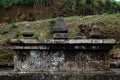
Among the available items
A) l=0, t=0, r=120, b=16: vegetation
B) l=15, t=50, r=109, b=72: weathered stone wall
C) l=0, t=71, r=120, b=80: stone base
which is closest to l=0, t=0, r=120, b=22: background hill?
l=0, t=0, r=120, b=16: vegetation

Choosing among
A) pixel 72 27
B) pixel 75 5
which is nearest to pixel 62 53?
pixel 72 27

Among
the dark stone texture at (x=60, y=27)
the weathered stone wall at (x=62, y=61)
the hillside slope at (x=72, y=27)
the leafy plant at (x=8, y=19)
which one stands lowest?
the leafy plant at (x=8, y=19)

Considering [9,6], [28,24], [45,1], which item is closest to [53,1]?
[45,1]

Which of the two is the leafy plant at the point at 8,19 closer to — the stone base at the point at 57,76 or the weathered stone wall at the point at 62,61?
the weathered stone wall at the point at 62,61

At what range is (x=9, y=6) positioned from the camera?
24500mm

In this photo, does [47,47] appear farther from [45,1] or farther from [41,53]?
[45,1]

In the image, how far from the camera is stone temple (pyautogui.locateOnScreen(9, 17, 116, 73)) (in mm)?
7363

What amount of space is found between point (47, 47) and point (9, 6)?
1765 cm

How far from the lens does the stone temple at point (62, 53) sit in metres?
7.36

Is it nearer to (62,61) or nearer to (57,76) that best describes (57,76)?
(57,76)

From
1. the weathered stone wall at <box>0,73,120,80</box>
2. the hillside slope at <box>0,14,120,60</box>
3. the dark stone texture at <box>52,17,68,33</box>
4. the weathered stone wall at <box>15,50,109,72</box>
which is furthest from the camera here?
the hillside slope at <box>0,14,120,60</box>

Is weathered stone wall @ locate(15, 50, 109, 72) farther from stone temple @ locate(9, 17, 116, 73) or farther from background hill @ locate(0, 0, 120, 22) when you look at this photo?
background hill @ locate(0, 0, 120, 22)

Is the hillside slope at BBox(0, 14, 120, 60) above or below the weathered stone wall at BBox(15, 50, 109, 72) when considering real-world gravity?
below

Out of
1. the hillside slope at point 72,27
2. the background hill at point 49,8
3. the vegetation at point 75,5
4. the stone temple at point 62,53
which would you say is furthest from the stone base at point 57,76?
the vegetation at point 75,5
